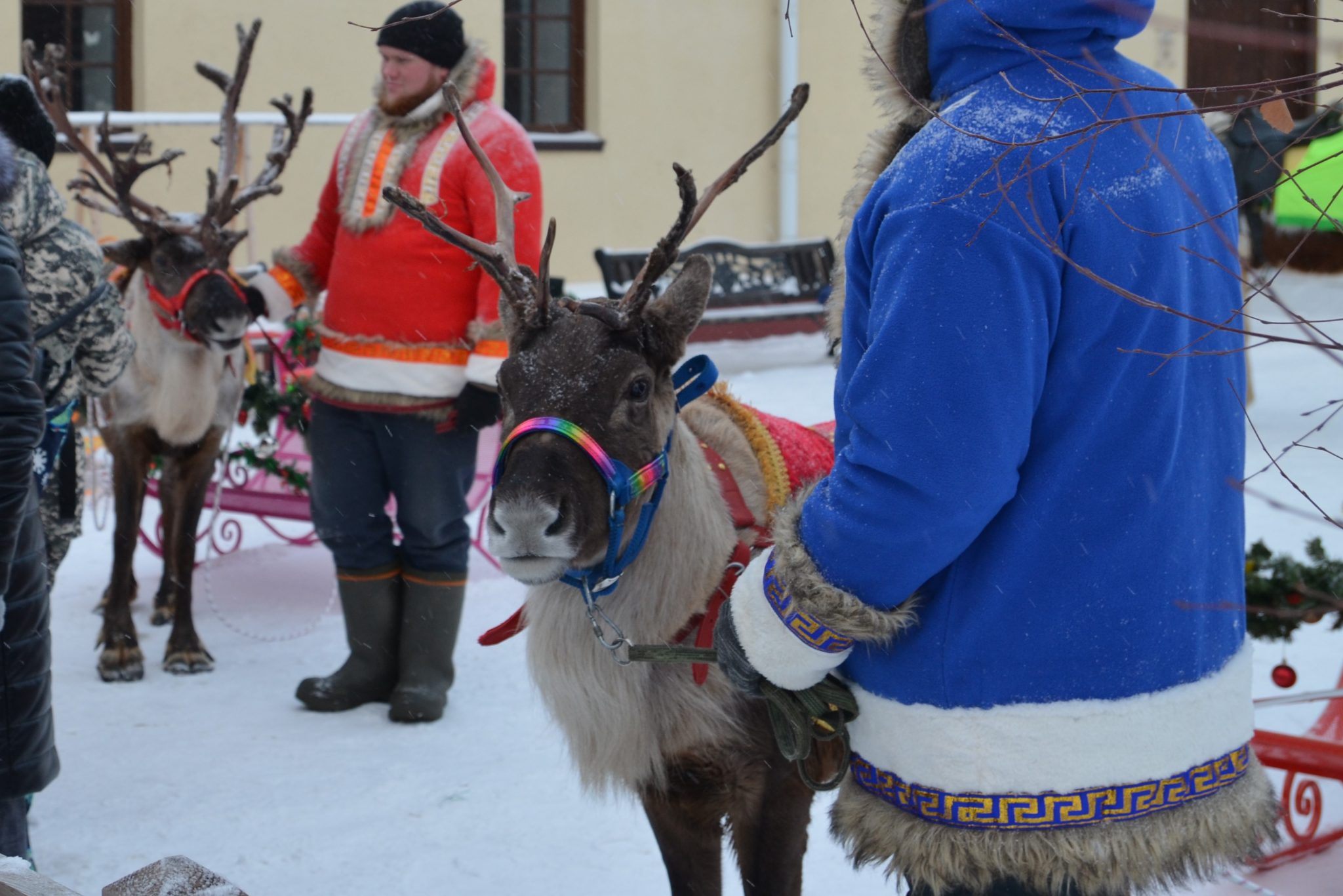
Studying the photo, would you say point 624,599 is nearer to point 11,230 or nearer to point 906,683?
Answer: point 906,683

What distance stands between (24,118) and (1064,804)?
2.76 meters

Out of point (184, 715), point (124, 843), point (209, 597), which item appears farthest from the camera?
point (209, 597)

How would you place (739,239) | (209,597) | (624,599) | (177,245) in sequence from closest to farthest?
(624,599) < (177,245) < (209,597) < (739,239)

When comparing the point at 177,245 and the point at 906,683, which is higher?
the point at 177,245

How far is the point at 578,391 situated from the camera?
89.0 inches

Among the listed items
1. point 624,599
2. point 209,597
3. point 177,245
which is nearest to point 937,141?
point 624,599

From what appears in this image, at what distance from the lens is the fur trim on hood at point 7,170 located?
2584 millimetres

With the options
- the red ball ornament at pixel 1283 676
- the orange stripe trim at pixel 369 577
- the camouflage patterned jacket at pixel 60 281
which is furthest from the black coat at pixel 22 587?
the red ball ornament at pixel 1283 676

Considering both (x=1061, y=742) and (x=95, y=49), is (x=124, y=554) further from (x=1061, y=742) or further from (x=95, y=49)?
(x=95, y=49)

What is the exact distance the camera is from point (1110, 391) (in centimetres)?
160

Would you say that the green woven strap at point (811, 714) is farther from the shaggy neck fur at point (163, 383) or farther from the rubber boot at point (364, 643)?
the shaggy neck fur at point (163, 383)

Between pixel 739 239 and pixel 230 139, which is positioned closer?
pixel 230 139

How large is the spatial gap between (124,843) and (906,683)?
102 inches

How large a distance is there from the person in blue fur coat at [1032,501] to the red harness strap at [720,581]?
0.52 meters
